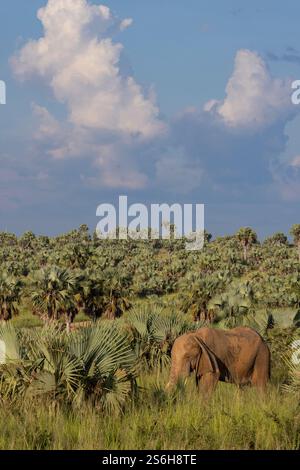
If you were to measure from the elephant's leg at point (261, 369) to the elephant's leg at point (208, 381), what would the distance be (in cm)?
189

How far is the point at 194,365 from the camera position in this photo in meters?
13.1

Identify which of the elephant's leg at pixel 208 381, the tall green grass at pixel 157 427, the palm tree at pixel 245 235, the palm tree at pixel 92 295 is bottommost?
the tall green grass at pixel 157 427

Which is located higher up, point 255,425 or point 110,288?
point 110,288

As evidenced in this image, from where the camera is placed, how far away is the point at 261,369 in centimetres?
1492

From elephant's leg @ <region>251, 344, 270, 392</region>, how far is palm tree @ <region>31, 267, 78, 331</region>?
32.9 m

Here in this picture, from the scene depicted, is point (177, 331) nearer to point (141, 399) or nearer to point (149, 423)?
point (141, 399)

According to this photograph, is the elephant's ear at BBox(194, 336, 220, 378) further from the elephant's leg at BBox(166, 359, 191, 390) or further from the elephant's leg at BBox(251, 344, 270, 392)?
the elephant's leg at BBox(251, 344, 270, 392)

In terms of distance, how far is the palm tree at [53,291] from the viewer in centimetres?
4662

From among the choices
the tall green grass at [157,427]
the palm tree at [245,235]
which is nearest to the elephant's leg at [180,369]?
the tall green grass at [157,427]

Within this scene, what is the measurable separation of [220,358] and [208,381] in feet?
3.56

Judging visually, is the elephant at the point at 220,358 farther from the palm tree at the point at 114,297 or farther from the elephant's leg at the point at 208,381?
the palm tree at the point at 114,297

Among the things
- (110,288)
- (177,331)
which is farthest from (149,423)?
(110,288)
